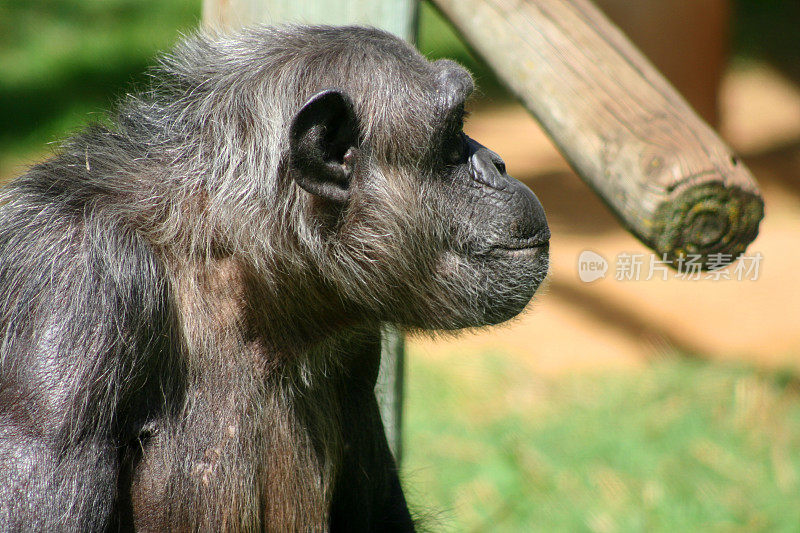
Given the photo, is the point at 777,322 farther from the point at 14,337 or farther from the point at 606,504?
the point at 14,337

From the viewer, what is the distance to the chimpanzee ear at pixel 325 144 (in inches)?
105

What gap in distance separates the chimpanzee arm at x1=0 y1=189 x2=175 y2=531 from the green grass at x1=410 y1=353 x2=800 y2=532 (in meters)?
2.57

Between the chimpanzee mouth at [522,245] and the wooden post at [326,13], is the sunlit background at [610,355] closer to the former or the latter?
the wooden post at [326,13]

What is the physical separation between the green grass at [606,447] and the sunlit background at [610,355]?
15mm

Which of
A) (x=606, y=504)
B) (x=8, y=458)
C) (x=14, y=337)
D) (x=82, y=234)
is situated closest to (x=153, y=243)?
(x=82, y=234)

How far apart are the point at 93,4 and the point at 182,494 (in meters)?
12.9

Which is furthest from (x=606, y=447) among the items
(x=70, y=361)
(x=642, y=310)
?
(x=70, y=361)

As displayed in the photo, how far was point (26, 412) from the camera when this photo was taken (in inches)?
95.3

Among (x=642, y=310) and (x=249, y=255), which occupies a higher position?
(x=249, y=255)

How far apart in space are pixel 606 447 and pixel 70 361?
4515mm

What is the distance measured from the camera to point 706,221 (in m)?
2.71

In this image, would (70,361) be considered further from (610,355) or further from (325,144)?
(610,355)

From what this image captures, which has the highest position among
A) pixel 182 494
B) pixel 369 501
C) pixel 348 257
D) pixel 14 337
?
pixel 348 257

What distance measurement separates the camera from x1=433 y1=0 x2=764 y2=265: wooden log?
8.84ft
